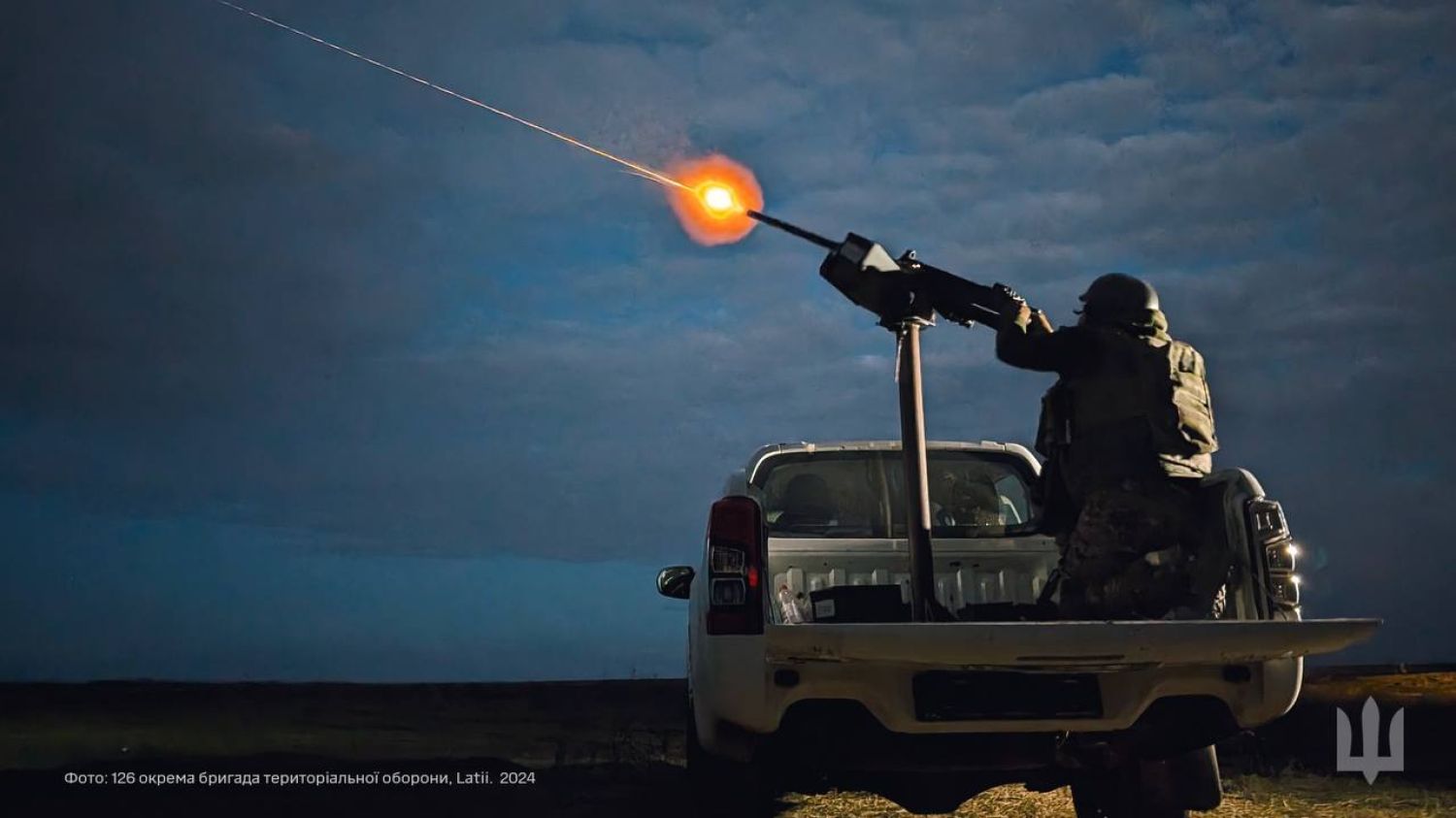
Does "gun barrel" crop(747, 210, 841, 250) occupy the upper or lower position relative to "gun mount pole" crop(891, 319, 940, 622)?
upper

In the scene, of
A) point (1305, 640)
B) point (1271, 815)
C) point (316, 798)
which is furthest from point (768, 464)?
point (316, 798)

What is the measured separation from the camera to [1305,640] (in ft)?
13.9

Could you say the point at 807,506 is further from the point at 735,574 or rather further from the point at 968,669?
the point at 968,669

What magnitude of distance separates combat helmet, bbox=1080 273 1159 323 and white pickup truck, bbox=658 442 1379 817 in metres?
0.75

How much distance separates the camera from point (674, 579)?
6562mm

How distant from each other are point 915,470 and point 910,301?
2.37ft

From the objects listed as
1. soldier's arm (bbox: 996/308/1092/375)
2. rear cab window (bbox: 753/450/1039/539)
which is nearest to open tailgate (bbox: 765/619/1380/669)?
soldier's arm (bbox: 996/308/1092/375)

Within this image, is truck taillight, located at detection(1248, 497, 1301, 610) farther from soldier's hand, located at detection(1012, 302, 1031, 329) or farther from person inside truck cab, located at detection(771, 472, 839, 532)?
person inside truck cab, located at detection(771, 472, 839, 532)

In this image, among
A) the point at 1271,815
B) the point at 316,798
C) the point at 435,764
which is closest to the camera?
the point at 1271,815

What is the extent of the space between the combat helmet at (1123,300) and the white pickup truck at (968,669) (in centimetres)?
75

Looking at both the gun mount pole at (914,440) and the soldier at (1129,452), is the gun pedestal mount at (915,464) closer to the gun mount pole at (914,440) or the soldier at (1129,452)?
the gun mount pole at (914,440)

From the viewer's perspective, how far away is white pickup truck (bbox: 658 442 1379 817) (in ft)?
13.6

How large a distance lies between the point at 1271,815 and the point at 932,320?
396 cm

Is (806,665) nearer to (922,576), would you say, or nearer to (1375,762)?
(922,576)
